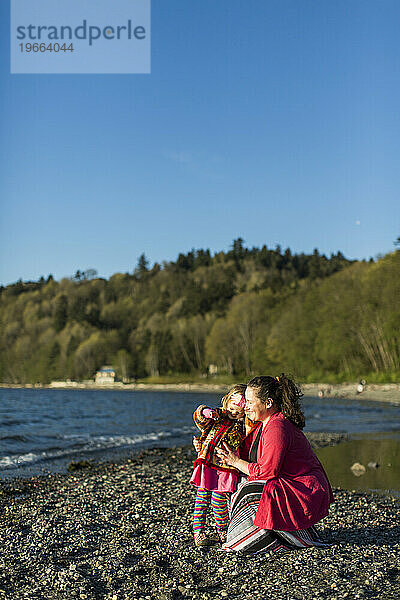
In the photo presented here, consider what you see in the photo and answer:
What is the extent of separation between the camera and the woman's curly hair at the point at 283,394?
Answer: 574 centimetres

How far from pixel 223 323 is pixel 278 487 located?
107001mm

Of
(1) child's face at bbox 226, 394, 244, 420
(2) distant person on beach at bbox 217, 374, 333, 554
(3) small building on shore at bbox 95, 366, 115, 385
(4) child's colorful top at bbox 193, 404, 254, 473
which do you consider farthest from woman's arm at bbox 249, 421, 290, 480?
(3) small building on shore at bbox 95, 366, 115, 385

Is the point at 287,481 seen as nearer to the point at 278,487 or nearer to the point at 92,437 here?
the point at 278,487

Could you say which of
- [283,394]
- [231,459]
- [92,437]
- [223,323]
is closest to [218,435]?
[231,459]

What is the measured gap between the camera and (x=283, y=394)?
583cm

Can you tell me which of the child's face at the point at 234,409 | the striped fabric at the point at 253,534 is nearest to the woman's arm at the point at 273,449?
the striped fabric at the point at 253,534

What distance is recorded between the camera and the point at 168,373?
447ft

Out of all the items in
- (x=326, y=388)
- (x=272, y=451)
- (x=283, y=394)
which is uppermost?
(x=283, y=394)

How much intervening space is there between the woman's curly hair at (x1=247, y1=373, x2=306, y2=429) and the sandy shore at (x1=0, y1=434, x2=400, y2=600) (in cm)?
158

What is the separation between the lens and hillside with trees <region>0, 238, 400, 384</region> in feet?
237

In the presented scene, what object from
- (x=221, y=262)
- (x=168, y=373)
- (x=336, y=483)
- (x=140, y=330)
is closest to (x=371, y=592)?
(x=336, y=483)

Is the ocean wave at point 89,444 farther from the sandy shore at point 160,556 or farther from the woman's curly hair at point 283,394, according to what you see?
the woman's curly hair at point 283,394

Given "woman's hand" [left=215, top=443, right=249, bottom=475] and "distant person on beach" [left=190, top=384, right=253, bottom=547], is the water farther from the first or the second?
"woman's hand" [left=215, top=443, right=249, bottom=475]

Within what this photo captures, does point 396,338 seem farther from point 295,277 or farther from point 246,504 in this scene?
point 295,277
